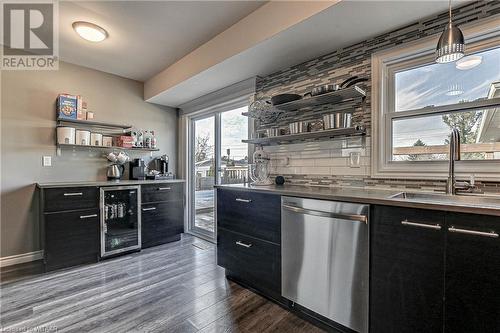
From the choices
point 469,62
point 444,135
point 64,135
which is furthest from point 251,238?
point 64,135

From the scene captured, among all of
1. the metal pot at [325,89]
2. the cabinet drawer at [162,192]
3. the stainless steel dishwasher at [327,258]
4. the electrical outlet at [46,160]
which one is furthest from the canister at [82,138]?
the metal pot at [325,89]

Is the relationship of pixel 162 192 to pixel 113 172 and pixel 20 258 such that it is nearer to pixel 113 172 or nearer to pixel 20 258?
pixel 113 172

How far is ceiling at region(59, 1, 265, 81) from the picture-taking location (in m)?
2.06

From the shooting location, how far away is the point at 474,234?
110 centimetres

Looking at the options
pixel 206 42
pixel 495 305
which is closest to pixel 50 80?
pixel 206 42

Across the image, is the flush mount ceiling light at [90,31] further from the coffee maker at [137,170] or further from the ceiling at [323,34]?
the coffee maker at [137,170]

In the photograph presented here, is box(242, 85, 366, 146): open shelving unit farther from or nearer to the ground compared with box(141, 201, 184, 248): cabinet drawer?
farther from the ground

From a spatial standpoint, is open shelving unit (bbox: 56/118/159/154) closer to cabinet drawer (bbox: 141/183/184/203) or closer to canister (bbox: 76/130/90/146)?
canister (bbox: 76/130/90/146)

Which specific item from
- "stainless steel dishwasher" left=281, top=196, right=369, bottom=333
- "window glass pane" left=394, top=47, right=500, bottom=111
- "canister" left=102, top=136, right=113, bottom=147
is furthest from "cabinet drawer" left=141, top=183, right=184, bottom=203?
"window glass pane" left=394, top=47, right=500, bottom=111

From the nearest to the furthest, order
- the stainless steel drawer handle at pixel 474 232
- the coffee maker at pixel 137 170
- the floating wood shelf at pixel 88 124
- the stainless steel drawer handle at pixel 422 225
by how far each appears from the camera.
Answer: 1. the stainless steel drawer handle at pixel 474 232
2. the stainless steel drawer handle at pixel 422 225
3. the floating wood shelf at pixel 88 124
4. the coffee maker at pixel 137 170

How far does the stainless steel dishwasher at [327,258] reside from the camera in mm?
1471

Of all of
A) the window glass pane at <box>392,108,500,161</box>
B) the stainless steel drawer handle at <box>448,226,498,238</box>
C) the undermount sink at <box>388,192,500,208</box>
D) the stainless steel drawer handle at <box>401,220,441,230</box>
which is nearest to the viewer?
the stainless steel drawer handle at <box>448,226,498,238</box>

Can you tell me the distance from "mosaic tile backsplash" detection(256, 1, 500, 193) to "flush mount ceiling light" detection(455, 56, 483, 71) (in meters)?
0.25

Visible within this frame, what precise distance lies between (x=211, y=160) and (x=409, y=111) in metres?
2.77
